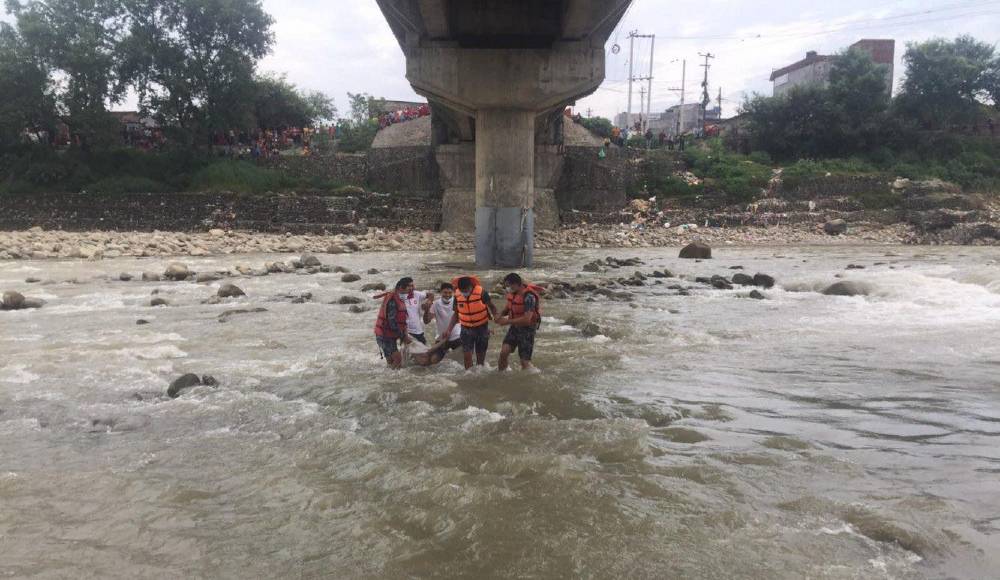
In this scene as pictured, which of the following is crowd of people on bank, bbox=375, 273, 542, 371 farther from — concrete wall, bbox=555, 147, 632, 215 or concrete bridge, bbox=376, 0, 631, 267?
concrete wall, bbox=555, 147, 632, 215

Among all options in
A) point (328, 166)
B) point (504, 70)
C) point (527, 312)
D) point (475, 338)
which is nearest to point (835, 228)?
point (504, 70)

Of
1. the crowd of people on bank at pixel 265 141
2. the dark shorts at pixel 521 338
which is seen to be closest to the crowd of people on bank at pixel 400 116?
the crowd of people on bank at pixel 265 141

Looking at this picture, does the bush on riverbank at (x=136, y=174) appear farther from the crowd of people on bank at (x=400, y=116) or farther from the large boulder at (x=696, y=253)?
the large boulder at (x=696, y=253)

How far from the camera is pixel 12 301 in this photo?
13.0 m

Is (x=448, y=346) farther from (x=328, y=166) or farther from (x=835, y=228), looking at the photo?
(x=328, y=166)

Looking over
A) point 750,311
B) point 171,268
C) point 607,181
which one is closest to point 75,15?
point 171,268

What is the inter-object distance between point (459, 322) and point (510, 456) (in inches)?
124

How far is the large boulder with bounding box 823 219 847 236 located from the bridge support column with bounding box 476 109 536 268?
19.6 m

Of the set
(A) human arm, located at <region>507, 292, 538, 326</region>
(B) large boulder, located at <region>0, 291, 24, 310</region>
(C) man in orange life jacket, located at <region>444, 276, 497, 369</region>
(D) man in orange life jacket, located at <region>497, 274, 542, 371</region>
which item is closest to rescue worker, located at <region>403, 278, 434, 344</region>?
(C) man in orange life jacket, located at <region>444, 276, 497, 369</region>

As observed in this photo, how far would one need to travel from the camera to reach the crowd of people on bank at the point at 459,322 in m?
7.84

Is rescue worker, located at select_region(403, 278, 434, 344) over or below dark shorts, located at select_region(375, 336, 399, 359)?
over

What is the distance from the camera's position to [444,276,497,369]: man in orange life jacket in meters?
7.86

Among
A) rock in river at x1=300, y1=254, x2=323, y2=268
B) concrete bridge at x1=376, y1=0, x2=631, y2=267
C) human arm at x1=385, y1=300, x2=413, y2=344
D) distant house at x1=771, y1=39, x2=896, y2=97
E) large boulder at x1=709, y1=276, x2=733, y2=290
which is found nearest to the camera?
human arm at x1=385, y1=300, x2=413, y2=344

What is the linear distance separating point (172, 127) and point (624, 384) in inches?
1441
